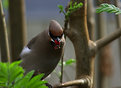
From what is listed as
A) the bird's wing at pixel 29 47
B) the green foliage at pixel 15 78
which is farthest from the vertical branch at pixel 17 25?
the green foliage at pixel 15 78

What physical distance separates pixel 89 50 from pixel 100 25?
173 cm

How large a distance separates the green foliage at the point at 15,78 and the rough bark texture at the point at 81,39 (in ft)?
2.75

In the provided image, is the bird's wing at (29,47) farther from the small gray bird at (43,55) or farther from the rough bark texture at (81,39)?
the rough bark texture at (81,39)

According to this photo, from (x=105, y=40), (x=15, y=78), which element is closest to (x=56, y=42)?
(x=105, y=40)

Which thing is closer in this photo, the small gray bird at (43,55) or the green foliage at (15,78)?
the green foliage at (15,78)

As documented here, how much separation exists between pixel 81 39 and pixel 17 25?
2.64 feet

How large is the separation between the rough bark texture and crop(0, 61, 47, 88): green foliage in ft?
2.75

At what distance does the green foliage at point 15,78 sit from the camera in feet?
2.37

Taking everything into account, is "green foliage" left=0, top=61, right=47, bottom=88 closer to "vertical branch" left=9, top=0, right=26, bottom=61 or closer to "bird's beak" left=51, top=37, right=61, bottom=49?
"bird's beak" left=51, top=37, right=61, bottom=49

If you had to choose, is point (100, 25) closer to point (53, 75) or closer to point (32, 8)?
point (53, 75)

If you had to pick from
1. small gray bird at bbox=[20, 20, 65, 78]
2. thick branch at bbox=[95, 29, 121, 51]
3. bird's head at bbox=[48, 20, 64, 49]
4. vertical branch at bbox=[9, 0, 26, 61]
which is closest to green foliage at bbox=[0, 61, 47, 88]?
bird's head at bbox=[48, 20, 64, 49]

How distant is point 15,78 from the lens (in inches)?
29.2

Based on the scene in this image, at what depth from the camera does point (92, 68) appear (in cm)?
162

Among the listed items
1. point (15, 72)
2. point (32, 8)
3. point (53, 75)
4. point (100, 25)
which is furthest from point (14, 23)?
point (32, 8)
